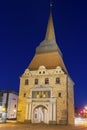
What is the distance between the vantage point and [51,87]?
1706 inches

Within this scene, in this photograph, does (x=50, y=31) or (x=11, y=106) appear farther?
(x=11, y=106)

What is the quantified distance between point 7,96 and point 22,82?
Answer: 19.0 m

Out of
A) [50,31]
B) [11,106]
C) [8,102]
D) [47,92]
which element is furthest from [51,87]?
[11,106]

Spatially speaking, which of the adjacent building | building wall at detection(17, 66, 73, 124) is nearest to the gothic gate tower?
building wall at detection(17, 66, 73, 124)

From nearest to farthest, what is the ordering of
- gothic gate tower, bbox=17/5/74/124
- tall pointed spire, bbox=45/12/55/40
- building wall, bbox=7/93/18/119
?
1. gothic gate tower, bbox=17/5/74/124
2. tall pointed spire, bbox=45/12/55/40
3. building wall, bbox=7/93/18/119

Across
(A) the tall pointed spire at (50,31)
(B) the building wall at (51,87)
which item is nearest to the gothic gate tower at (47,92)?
(B) the building wall at (51,87)

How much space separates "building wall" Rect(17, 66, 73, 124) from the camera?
4153cm

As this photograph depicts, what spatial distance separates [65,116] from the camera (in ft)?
135

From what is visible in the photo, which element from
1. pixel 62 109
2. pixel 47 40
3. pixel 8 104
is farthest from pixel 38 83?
pixel 8 104

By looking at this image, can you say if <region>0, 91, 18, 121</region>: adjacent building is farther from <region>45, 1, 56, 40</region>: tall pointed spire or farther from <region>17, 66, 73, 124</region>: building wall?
<region>45, 1, 56, 40</region>: tall pointed spire

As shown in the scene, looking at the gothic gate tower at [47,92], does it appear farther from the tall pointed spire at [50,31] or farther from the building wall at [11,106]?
the building wall at [11,106]

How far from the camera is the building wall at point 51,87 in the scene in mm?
41531

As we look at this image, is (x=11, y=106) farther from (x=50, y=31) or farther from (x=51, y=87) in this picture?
(x=50, y=31)

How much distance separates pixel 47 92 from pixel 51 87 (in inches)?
49.5
